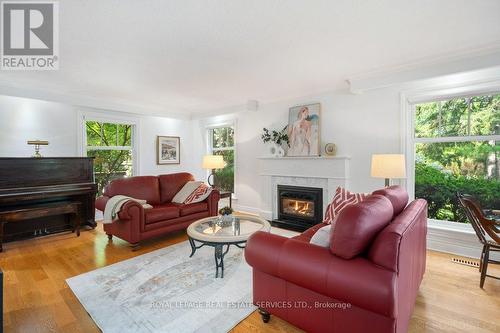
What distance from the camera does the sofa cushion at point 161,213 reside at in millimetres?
3386

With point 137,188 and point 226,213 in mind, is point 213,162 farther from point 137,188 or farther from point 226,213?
point 226,213

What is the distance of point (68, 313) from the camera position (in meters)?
1.97

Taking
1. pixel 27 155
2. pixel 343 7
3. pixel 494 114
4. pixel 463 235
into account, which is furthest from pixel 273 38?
pixel 27 155

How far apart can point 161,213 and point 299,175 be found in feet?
7.82

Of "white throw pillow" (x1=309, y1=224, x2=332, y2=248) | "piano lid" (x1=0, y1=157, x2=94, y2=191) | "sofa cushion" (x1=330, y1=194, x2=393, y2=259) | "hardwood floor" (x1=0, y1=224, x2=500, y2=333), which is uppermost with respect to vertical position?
"piano lid" (x1=0, y1=157, x2=94, y2=191)

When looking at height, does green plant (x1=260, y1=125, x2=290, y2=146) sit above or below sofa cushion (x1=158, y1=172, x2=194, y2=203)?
above

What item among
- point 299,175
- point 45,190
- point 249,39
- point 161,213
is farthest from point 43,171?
point 299,175

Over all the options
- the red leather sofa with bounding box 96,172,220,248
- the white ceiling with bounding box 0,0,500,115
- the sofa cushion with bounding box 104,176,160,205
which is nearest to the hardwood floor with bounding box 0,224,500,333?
the red leather sofa with bounding box 96,172,220,248

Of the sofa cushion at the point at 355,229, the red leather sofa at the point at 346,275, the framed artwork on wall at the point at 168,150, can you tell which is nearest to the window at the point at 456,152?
the red leather sofa at the point at 346,275

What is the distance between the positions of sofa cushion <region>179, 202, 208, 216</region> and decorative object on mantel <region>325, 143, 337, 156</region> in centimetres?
226

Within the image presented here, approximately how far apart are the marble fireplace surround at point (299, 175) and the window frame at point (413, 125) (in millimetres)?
829

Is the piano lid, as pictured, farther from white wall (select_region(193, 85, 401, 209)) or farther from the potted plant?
white wall (select_region(193, 85, 401, 209))

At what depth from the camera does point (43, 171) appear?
12.7 feet

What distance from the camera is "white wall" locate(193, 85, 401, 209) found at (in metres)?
3.61
